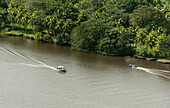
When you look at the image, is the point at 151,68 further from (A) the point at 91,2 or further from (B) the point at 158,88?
(A) the point at 91,2

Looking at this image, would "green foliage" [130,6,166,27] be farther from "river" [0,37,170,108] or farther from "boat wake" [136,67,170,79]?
"boat wake" [136,67,170,79]

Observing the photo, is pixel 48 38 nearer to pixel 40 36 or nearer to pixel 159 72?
pixel 40 36

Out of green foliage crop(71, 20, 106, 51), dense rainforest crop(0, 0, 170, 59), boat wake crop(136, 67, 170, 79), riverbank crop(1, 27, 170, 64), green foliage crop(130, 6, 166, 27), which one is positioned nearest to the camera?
boat wake crop(136, 67, 170, 79)

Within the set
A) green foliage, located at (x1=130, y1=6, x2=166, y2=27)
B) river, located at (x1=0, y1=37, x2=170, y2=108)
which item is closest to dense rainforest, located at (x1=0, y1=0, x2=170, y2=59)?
green foliage, located at (x1=130, y1=6, x2=166, y2=27)

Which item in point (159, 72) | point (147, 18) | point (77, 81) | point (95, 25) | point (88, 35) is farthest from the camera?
point (147, 18)

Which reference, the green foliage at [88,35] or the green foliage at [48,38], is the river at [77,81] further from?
the green foliage at [48,38]

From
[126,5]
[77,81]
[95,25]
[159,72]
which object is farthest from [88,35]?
[126,5]

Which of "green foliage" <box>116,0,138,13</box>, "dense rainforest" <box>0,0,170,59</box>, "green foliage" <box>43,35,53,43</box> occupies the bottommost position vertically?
"green foliage" <box>43,35,53,43</box>

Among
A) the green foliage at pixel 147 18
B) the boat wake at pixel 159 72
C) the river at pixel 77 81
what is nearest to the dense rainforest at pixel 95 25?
the green foliage at pixel 147 18
